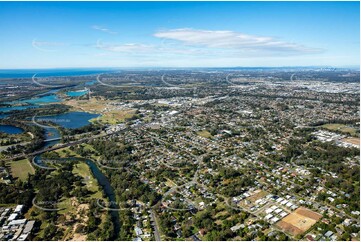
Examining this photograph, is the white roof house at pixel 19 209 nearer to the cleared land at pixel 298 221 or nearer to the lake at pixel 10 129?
the cleared land at pixel 298 221

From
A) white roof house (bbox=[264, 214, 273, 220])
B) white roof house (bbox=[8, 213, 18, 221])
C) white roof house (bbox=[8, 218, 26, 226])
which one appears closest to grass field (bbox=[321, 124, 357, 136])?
white roof house (bbox=[264, 214, 273, 220])

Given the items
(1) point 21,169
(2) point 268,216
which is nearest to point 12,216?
(1) point 21,169

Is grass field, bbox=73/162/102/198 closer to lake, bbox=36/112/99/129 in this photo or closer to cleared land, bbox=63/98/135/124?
lake, bbox=36/112/99/129

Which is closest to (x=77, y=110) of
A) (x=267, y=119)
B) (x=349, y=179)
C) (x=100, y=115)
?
(x=100, y=115)

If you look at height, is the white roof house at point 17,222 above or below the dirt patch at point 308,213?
above

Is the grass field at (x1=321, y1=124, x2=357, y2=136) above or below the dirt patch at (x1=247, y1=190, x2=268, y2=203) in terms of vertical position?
above

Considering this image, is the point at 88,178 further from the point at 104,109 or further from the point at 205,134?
the point at 104,109

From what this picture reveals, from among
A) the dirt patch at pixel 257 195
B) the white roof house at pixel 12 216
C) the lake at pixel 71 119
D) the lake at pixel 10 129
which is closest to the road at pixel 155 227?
the dirt patch at pixel 257 195
